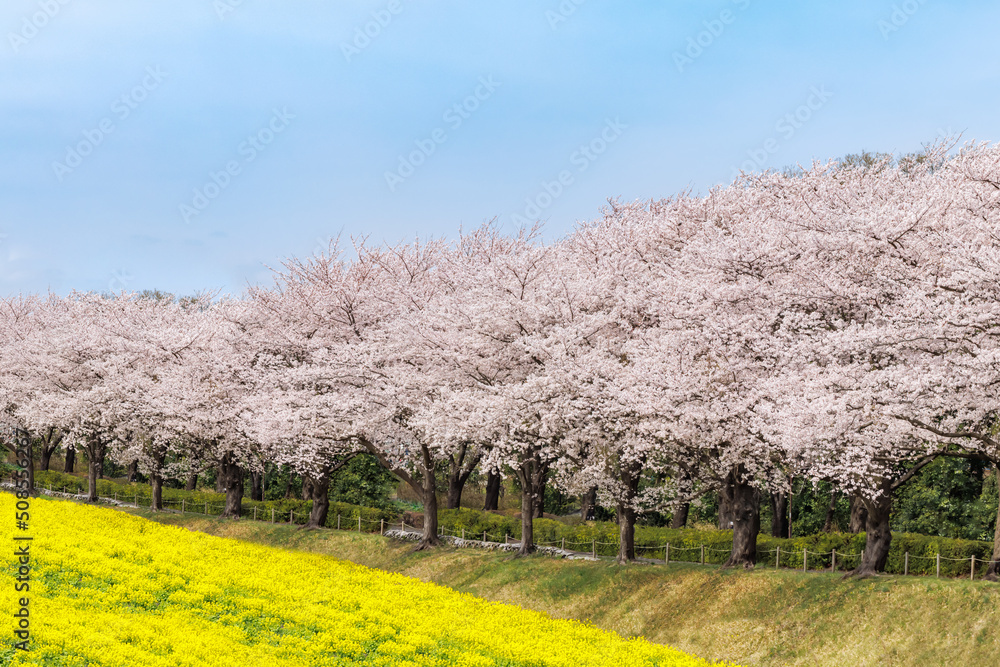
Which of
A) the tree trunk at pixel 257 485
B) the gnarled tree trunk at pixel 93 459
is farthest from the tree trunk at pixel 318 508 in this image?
the gnarled tree trunk at pixel 93 459

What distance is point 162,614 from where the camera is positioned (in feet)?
48.9

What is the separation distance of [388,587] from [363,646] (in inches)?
237

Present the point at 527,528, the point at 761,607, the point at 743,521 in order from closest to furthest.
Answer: the point at 761,607 → the point at 743,521 → the point at 527,528

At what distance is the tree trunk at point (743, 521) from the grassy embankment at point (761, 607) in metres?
0.95

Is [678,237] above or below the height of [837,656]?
above

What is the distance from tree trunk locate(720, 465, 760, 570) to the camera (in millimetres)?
25266

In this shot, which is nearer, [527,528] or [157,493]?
[527,528]

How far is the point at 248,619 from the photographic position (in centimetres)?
1546

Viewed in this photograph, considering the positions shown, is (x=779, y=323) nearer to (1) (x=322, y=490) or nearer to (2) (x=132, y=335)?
(1) (x=322, y=490)

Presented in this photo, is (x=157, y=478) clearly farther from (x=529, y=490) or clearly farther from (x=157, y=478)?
(x=529, y=490)

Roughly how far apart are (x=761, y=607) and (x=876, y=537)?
12.3ft

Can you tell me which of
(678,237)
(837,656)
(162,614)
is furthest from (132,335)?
(837,656)

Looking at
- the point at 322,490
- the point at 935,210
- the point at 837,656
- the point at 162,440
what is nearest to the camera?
the point at 837,656

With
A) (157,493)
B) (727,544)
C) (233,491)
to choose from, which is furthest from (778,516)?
(157,493)
